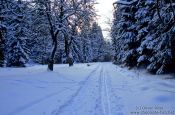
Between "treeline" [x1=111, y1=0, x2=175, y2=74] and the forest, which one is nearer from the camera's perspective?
"treeline" [x1=111, y1=0, x2=175, y2=74]

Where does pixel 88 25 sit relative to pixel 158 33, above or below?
above

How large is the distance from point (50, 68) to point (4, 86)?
41.6 ft

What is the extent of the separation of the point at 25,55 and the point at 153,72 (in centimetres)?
2287

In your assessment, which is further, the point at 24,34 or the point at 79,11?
the point at 24,34

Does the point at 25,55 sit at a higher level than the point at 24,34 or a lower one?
lower

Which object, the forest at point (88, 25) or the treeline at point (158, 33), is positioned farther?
the forest at point (88, 25)

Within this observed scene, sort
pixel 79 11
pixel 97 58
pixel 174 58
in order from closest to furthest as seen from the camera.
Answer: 1. pixel 174 58
2. pixel 79 11
3. pixel 97 58

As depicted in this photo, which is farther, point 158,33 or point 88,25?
point 88,25

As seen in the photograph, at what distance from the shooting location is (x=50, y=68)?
26.2 meters

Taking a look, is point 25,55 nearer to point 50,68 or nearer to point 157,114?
point 50,68

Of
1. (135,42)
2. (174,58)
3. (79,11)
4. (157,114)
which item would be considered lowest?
(157,114)

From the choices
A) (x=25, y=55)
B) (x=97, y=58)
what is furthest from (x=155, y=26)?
(x=97, y=58)

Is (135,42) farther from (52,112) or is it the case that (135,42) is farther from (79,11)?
(52,112)

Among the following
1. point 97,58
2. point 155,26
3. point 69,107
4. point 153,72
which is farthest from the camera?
point 97,58
